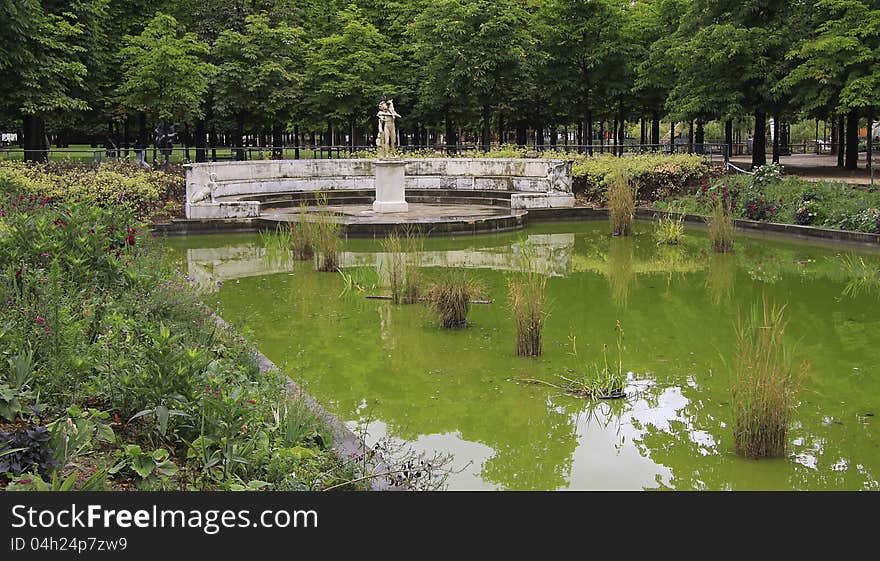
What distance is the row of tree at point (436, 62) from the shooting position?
27.1 metres

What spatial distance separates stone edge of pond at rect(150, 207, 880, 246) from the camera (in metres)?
18.0

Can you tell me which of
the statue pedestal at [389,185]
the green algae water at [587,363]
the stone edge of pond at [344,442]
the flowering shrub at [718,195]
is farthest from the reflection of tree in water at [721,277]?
the statue pedestal at [389,185]

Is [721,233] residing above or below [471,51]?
below

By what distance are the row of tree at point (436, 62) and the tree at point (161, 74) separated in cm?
7

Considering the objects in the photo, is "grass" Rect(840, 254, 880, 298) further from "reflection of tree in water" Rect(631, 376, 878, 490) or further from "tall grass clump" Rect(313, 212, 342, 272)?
"tall grass clump" Rect(313, 212, 342, 272)

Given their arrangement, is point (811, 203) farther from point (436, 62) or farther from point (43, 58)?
Answer: point (43, 58)

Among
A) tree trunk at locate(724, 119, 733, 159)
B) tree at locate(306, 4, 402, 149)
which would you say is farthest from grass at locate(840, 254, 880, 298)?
tree at locate(306, 4, 402, 149)

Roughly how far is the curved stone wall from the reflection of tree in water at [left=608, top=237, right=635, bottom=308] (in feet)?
18.9

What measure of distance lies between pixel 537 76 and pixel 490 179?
15103 mm

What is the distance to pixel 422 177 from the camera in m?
27.4

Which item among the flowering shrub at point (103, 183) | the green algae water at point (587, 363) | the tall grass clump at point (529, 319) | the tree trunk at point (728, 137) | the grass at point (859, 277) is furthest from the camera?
the tree trunk at point (728, 137)

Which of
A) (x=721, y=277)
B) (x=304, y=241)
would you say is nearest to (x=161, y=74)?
(x=304, y=241)

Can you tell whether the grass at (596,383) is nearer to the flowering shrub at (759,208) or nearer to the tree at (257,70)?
the flowering shrub at (759,208)

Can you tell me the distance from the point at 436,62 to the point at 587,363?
98.9ft
